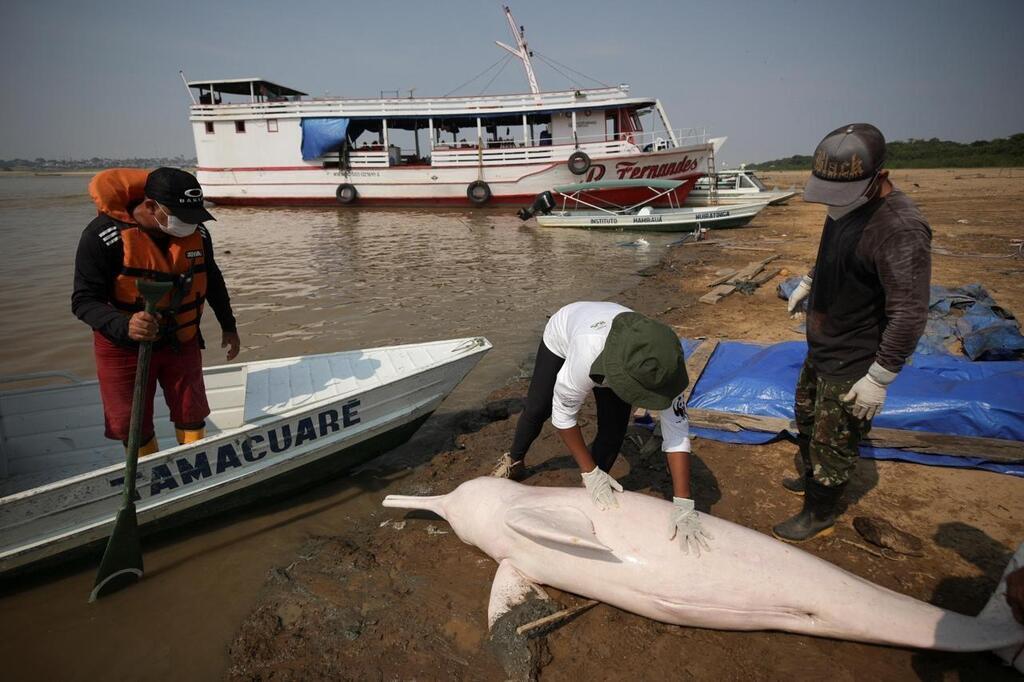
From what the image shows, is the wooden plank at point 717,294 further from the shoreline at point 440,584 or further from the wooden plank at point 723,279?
the shoreline at point 440,584

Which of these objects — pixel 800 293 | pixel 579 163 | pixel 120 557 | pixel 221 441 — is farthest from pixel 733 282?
pixel 579 163

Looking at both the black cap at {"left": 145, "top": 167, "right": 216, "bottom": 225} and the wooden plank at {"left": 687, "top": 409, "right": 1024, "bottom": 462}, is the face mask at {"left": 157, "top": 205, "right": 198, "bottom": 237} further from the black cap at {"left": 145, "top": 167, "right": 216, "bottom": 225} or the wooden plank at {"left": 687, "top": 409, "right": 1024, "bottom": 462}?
the wooden plank at {"left": 687, "top": 409, "right": 1024, "bottom": 462}

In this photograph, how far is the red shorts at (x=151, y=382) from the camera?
3.18 m

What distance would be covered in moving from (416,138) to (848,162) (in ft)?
82.8

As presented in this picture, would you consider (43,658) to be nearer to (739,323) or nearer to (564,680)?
(564,680)

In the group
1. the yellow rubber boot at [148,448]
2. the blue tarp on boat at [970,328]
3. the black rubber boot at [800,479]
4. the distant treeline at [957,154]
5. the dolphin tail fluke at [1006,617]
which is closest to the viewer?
the dolphin tail fluke at [1006,617]

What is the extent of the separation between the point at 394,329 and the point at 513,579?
574 centimetres

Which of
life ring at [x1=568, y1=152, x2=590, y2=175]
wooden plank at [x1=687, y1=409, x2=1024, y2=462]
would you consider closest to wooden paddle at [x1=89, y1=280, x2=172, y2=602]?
wooden plank at [x1=687, y1=409, x2=1024, y2=462]

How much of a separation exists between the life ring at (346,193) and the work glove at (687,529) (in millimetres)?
23857

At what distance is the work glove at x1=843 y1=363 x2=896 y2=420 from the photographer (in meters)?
2.62

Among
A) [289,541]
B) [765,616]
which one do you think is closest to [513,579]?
[765,616]

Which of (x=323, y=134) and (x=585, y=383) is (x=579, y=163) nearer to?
(x=323, y=134)

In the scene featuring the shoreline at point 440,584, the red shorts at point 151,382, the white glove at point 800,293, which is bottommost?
the shoreline at point 440,584

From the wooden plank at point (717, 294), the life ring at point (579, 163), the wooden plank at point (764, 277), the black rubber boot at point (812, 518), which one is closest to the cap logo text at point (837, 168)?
the black rubber boot at point (812, 518)
